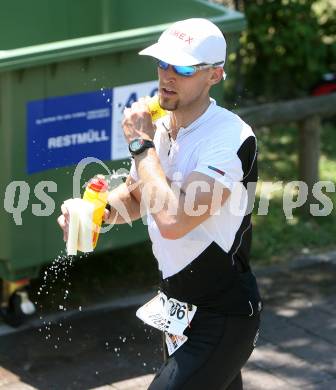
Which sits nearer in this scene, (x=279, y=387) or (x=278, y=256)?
(x=279, y=387)

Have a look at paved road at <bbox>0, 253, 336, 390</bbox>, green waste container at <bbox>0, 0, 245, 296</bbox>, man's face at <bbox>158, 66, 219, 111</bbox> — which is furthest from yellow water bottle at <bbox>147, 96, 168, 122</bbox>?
paved road at <bbox>0, 253, 336, 390</bbox>

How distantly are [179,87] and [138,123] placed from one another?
18 centimetres

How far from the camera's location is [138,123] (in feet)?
11.0

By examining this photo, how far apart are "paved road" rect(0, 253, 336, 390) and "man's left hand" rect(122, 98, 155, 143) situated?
1.86 meters

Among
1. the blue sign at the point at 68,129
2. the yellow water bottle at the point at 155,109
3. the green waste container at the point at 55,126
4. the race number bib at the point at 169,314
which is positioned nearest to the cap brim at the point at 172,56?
the yellow water bottle at the point at 155,109

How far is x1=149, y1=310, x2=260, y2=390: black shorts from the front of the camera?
344 centimetres

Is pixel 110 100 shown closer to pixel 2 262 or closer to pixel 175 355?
pixel 2 262

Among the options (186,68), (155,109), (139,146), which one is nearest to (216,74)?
(186,68)

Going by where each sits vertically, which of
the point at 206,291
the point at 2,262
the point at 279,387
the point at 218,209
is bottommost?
the point at 279,387

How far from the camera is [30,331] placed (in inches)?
215

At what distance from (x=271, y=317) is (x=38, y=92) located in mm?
1817

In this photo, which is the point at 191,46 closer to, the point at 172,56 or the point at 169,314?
the point at 172,56

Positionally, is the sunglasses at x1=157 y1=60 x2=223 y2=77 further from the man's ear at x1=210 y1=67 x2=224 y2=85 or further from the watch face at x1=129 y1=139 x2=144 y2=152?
the watch face at x1=129 y1=139 x2=144 y2=152

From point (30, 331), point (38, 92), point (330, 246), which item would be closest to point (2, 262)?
point (30, 331)
